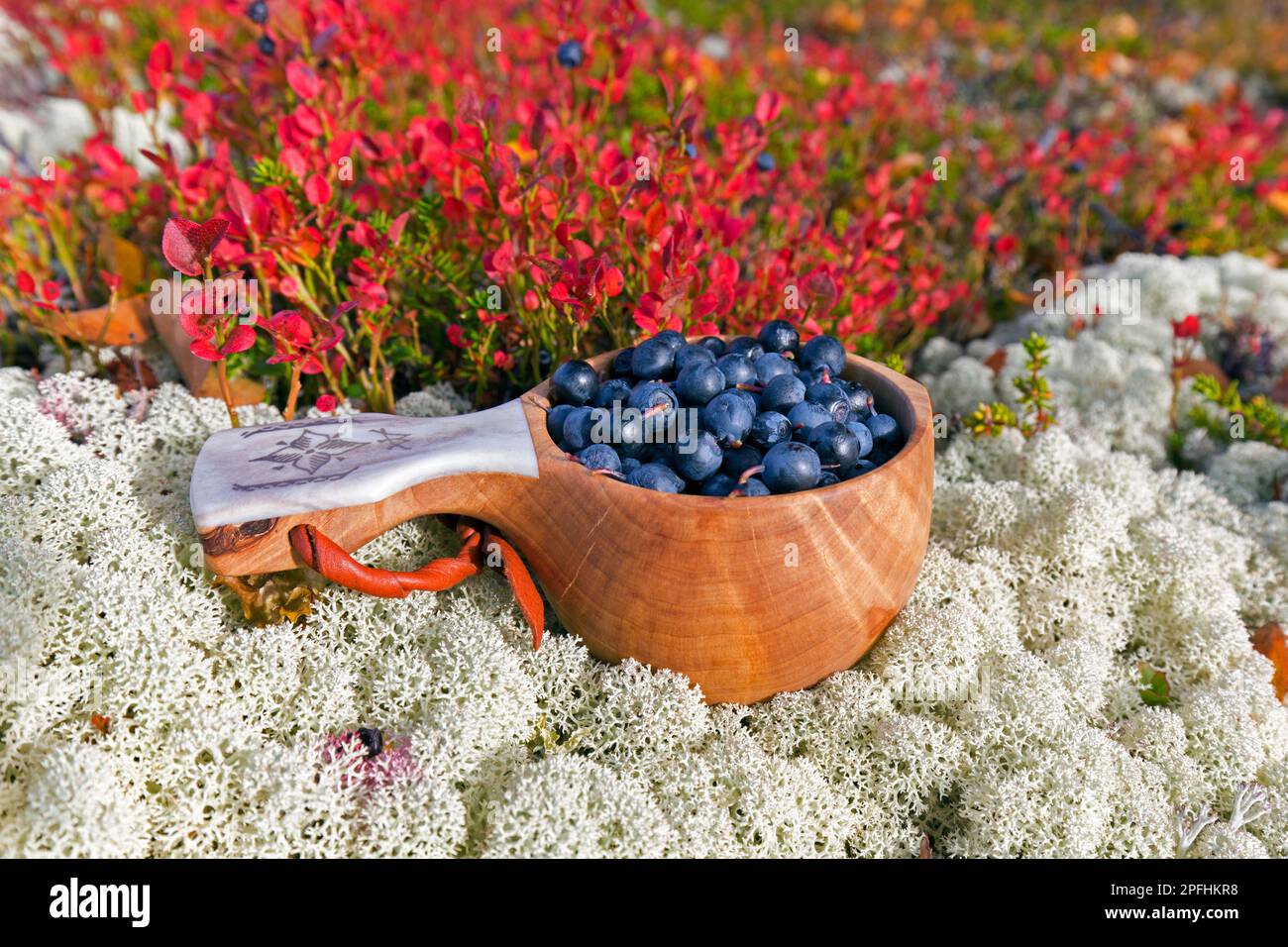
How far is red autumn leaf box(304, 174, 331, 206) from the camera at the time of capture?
1565mm

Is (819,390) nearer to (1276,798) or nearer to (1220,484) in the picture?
(1276,798)

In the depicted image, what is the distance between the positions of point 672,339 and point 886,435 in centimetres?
38

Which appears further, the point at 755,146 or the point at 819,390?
the point at 755,146

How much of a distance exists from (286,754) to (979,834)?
1.01 m

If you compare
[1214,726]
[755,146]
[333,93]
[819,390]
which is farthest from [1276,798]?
[333,93]

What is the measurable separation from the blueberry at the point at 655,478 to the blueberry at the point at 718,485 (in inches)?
1.7

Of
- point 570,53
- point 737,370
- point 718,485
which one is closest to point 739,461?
point 718,485

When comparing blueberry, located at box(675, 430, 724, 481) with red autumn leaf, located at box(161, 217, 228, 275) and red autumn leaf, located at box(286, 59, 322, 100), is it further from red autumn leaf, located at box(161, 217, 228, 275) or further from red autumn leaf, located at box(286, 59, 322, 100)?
red autumn leaf, located at box(286, 59, 322, 100)

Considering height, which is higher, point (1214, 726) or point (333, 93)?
point (333, 93)

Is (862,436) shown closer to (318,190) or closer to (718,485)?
(718,485)

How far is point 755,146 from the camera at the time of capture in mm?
1939

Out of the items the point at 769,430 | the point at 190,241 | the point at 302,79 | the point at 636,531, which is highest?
the point at 302,79

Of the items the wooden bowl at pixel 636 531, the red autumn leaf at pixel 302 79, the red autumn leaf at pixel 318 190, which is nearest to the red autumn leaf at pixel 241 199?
the red autumn leaf at pixel 318 190

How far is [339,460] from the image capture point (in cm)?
134
